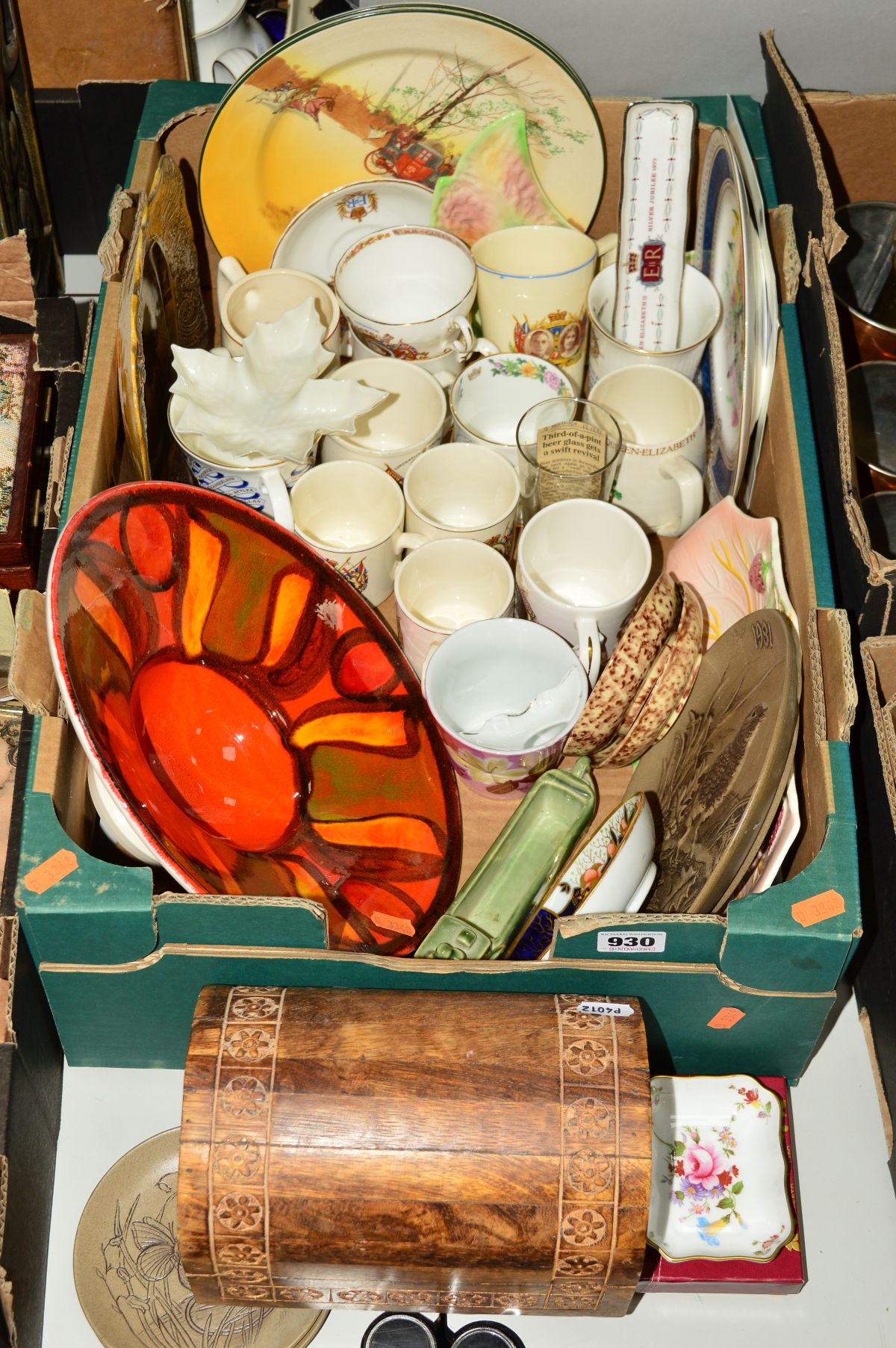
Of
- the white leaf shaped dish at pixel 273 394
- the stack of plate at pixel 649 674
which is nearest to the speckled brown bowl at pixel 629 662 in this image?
the stack of plate at pixel 649 674

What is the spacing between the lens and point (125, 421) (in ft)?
3.75

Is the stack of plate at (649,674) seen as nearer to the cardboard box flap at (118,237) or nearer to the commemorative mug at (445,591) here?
the commemorative mug at (445,591)

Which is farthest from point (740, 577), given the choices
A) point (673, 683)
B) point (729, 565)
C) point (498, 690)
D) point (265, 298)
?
point (265, 298)

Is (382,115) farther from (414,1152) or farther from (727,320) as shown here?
(414,1152)

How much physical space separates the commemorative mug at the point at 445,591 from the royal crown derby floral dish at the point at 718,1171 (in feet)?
1.35

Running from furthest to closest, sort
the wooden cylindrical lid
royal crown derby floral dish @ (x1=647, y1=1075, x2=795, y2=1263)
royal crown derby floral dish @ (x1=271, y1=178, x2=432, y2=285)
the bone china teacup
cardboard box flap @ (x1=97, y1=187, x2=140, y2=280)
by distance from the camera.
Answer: royal crown derby floral dish @ (x1=271, y1=178, x2=432, y2=285)
cardboard box flap @ (x1=97, y1=187, x2=140, y2=280)
the bone china teacup
royal crown derby floral dish @ (x1=647, y1=1075, x2=795, y2=1263)
the wooden cylindrical lid

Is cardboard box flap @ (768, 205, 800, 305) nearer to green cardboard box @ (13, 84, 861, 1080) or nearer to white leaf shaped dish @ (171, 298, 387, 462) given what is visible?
green cardboard box @ (13, 84, 861, 1080)

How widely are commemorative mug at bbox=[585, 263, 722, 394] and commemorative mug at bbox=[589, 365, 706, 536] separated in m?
0.01

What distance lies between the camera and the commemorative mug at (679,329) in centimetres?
126

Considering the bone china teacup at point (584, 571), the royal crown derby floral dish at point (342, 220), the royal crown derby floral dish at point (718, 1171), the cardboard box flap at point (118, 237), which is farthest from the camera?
the royal crown derby floral dish at point (342, 220)

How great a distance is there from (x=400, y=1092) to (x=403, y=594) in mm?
466

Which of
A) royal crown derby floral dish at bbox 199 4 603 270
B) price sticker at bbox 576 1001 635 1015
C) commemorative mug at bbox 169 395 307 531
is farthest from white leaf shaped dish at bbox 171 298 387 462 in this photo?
price sticker at bbox 576 1001 635 1015

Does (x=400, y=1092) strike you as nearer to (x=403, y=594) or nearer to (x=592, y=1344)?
(x=592, y=1344)

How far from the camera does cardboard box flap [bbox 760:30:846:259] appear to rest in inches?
47.3
